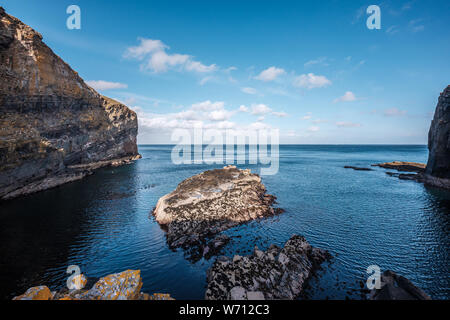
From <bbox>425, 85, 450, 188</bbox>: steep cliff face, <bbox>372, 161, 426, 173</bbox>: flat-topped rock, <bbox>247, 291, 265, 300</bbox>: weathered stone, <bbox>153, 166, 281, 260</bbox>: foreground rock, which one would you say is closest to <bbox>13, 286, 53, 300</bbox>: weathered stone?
<bbox>247, 291, 265, 300</bbox>: weathered stone

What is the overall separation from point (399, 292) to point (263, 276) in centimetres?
859

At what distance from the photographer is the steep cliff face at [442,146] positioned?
47.6m

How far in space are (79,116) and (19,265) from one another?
215 feet

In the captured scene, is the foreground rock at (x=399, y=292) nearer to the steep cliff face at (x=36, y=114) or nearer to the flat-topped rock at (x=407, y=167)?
the steep cliff face at (x=36, y=114)

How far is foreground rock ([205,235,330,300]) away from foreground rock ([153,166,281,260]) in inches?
233

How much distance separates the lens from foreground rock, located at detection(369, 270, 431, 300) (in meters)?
12.0

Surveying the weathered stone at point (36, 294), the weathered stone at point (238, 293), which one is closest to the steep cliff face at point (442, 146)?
the weathered stone at point (238, 293)

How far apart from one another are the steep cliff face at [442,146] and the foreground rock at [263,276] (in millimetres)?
55244

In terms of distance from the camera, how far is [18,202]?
119 feet

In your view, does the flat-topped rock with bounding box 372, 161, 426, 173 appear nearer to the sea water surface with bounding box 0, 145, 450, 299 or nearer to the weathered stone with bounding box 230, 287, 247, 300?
the sea water surface with bounding box 0, 145, 450, 299

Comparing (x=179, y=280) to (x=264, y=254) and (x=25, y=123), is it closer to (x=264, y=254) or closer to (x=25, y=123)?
(x=264, y=254)
